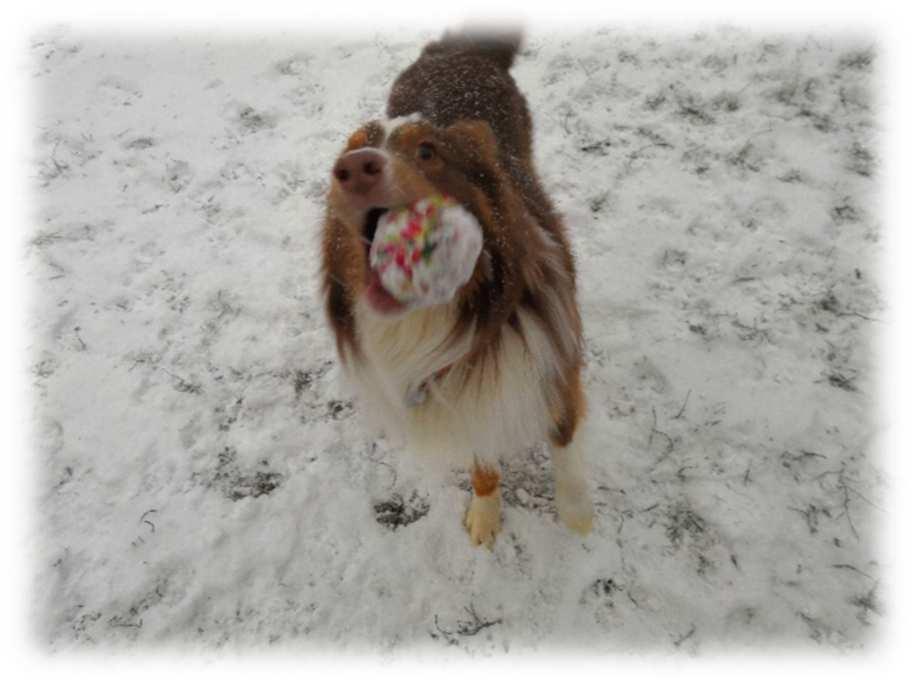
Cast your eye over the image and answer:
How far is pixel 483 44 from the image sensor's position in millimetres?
3809

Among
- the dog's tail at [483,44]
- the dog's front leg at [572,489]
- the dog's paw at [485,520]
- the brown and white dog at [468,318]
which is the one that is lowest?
the dog's paw at [485,520]

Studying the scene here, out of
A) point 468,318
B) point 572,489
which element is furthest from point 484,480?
point 468,318

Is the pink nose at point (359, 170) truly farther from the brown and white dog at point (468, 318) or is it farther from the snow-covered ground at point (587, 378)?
the snow-covered ground at point (587, 378)

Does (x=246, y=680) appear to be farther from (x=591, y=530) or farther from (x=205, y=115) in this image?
(x=205, y=115)

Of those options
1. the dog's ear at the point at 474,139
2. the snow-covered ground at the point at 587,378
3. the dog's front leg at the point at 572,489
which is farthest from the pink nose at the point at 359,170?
the snow-covered ground at the point at 587,378

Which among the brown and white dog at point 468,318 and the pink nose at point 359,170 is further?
the brown and white dog at point 468,318

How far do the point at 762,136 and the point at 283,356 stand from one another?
12.1 feet

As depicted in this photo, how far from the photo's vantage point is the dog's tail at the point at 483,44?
3760 mm

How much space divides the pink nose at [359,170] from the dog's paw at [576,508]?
70.0 inches

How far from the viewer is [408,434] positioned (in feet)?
8.43

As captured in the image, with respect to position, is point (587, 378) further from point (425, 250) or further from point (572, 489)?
point (425, 250)

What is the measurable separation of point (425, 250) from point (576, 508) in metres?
1.69

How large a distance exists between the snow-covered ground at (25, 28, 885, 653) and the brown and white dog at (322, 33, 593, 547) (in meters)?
0.48

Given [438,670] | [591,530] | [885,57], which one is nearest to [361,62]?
[885,57]
